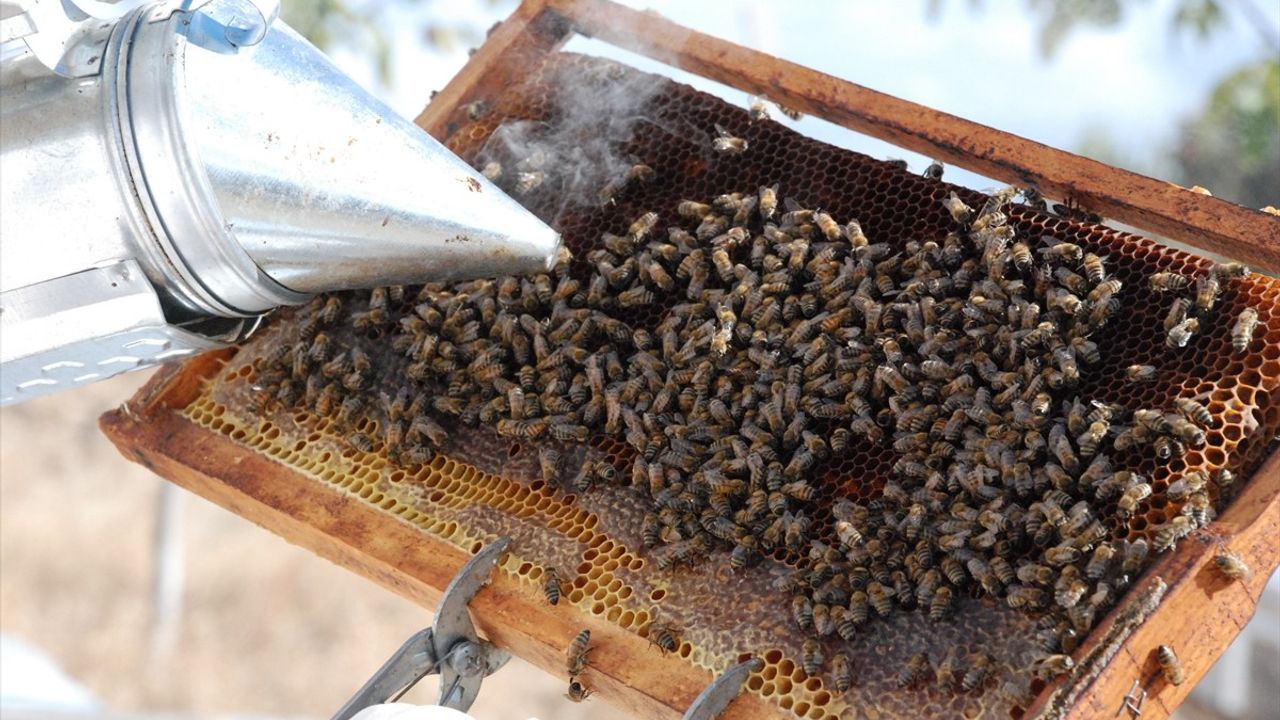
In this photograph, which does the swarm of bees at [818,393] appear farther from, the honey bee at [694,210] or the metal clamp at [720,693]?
the metal clamp at [720,693]

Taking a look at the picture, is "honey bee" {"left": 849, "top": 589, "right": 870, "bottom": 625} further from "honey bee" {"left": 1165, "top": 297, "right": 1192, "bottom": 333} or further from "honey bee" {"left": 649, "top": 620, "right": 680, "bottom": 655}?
"honey bee" {"left": 1165, "top": 297, "right": 1192, "bottom": 333}

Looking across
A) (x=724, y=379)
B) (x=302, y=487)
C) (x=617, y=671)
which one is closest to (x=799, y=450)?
(x=724, y=379)

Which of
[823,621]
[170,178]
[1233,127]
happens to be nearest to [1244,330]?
[823,621]

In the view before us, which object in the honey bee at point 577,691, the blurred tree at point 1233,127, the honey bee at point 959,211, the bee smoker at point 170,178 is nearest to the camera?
the bee smoker at point 170,178

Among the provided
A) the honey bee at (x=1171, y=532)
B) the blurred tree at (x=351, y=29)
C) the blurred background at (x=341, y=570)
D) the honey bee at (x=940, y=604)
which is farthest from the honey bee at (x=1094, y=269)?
the blurred tree at (x=351, y=29)

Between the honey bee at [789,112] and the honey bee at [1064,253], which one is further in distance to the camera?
the honey bee at [789,112]

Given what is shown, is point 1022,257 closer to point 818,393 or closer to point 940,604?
point 818,393
